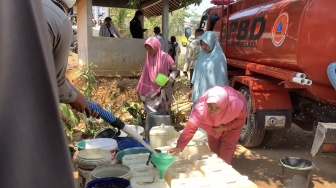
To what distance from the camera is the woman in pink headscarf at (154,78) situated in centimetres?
487

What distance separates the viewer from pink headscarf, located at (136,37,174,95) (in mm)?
4863

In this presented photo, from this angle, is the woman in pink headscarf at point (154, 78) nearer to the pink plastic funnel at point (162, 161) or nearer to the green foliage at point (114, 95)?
the green foliage at point (114, 95)

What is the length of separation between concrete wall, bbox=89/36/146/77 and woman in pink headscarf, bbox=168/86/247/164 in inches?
185

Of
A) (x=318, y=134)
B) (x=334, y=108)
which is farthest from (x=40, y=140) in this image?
(x=334, y=108)

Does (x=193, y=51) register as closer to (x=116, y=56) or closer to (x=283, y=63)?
(x=116, y=56)

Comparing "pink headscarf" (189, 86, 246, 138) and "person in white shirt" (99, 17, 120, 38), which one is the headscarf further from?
"person in white shirt" (99, 17, 120, 38)

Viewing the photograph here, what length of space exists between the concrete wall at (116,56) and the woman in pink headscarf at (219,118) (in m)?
4.69

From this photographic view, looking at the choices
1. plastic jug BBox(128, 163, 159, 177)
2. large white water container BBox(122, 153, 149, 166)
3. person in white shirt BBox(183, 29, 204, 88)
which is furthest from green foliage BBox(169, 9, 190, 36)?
plastic jug BBox(128, 163, 159, 177)

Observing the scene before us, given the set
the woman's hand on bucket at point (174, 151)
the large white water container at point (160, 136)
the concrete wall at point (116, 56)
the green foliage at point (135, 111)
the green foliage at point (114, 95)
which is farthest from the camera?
the concrete wall at point (116, 56)

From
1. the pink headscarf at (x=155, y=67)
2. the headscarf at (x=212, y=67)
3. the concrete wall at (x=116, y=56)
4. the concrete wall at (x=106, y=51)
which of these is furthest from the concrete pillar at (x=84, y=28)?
the headscarf at (x=212, y=67)

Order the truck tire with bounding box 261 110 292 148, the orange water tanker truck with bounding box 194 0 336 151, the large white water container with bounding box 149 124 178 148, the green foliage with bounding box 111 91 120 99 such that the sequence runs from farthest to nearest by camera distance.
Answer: the green foliage with bounding box 111 91 120 99
the truck tire with bounding box 261 110 292 148
the orange water tanker truck with bounding box 194 0 336 151
the large white water container with bounding box 149 124 178 148

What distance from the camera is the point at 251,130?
462 cm

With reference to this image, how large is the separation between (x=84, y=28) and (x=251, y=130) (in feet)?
15.3

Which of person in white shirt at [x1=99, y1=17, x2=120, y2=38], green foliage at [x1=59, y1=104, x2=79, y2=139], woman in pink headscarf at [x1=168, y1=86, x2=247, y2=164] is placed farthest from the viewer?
person in white shirt at [x1=99, y1=17, x2=120, y2=38]
